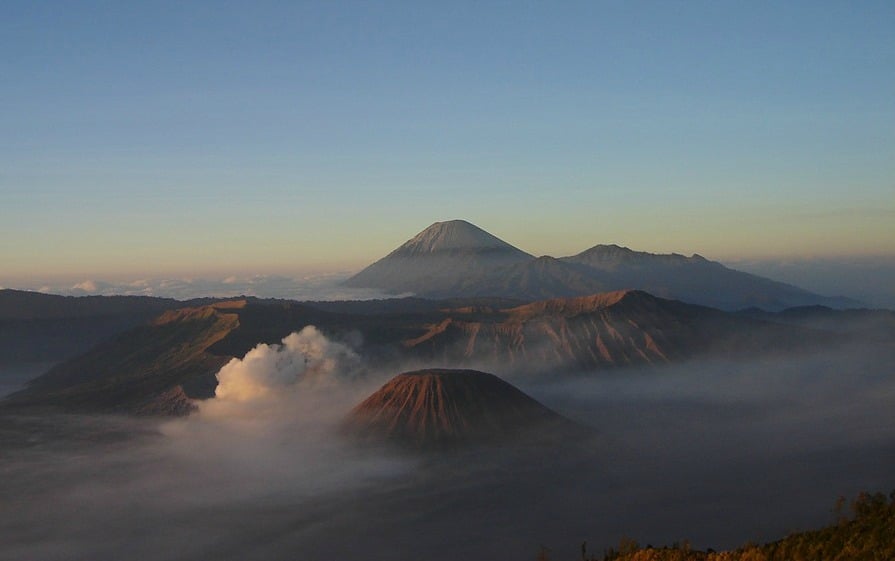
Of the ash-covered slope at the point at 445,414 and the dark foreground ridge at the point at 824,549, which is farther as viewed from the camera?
the ash-covered slope at the point at 445,414

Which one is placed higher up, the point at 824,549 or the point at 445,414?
the point at 824,549

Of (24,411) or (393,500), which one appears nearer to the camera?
(393,500)

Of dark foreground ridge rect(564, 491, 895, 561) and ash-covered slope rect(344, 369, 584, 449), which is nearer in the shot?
dark foreground ridge rect(564, 491, 895, 561)

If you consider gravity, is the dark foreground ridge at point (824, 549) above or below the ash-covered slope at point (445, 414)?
above

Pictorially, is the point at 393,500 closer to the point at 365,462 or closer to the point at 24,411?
the point at 365,462

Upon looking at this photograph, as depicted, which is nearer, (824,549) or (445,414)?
(824,549)

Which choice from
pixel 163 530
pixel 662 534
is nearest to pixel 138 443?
pixel 163 530

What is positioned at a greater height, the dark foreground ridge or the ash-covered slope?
the dark foreground ridge

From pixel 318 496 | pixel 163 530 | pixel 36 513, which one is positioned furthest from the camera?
pixel 318 496
